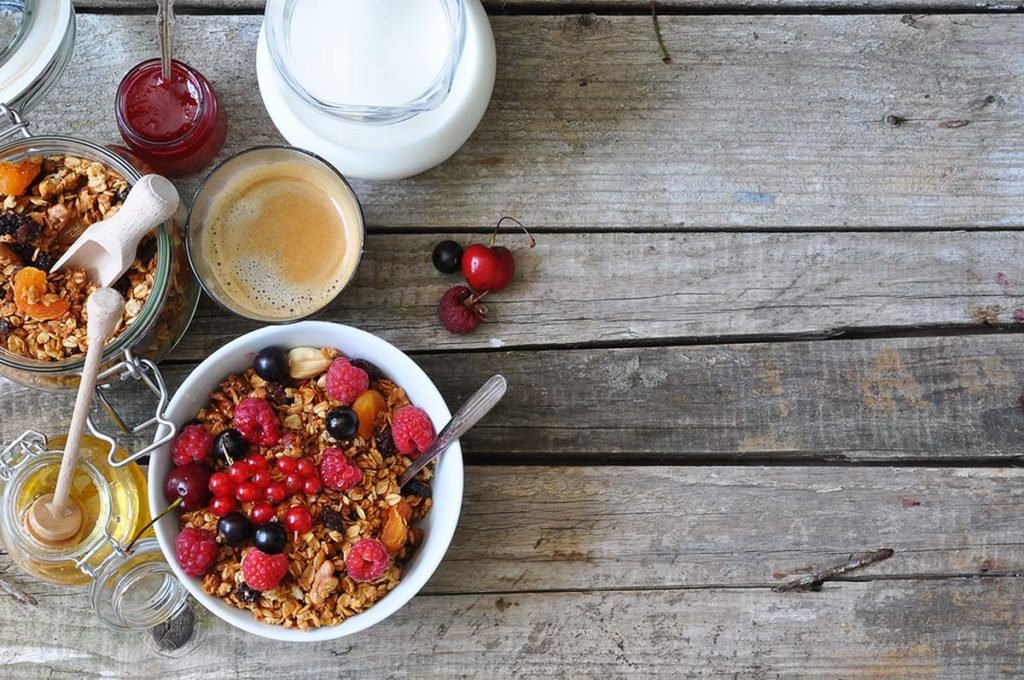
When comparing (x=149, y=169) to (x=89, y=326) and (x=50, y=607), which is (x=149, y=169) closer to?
(x=89, y=326)

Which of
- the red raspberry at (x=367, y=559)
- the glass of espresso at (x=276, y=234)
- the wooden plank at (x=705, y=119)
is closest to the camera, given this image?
the red raspberry at (x=367, y=559)

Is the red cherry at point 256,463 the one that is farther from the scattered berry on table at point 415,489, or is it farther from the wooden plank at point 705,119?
the wooden plank at point 705,119

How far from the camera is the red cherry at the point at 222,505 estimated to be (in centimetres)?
118

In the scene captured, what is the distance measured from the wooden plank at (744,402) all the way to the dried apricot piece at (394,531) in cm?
18

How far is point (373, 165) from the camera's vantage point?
1.25 meters

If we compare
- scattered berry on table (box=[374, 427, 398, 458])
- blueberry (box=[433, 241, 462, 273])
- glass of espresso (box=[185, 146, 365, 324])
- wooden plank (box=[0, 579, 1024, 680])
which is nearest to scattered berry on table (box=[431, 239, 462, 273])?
blueberry (box=[433, 241, 462, 273])

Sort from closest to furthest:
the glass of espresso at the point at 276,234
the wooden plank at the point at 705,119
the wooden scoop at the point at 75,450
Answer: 1. the wooden scoop at the point at 75,450
2. the glass of espresso at the point at 276,234
3. the wooden plank at the point at 705,119

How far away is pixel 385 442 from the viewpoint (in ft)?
3.99

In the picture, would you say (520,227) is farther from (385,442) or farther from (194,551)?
(194,551)

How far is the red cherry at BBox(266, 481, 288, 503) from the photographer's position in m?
1.18

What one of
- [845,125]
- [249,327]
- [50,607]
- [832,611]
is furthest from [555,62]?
[50,607]

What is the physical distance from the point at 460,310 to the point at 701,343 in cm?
33

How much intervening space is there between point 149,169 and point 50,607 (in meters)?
0.59

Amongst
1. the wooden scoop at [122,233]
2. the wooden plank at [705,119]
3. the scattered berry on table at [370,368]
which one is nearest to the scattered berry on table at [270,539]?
the scattered berry on table at [370,368]
